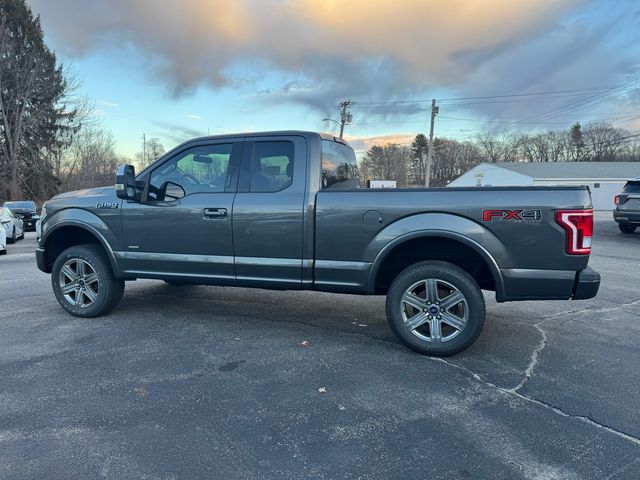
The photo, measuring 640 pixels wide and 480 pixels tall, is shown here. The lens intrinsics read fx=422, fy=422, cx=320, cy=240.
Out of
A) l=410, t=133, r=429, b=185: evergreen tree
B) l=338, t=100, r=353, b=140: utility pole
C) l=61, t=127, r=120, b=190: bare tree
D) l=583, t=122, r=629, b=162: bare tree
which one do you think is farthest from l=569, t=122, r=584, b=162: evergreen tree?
l=61, t=127, r=120, b=190: bare tree

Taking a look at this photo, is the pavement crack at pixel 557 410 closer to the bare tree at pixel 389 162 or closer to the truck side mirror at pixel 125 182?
the truck side mirror at pixel 125 182

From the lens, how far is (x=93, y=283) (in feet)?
16.5

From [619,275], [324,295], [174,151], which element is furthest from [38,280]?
[619,275]

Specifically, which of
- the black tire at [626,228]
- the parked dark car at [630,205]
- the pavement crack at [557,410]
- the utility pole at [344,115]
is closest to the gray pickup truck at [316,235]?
the pavement crack at [557,410]

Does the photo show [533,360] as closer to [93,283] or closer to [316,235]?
[316,235]

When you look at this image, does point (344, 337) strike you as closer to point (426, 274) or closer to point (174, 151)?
point (426, 274)

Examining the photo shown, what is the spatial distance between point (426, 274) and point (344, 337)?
1.15 m

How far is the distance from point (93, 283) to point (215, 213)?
191 centimetres

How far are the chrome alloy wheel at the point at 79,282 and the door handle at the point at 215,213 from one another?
5.44 feet

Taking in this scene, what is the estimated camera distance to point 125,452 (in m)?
2.50

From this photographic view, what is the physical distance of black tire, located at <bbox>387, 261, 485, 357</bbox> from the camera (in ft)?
12.3

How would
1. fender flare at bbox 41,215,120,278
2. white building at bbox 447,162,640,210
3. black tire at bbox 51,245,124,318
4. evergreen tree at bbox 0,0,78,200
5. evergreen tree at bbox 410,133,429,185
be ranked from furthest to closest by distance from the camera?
1. evergreen tree at bbox 410,133,429,185
2. white building at bbox 447,162,640,210
3. evergreen tree at bbox 0,0,78,200
4. black tire at bbox 51,245,124,318
5. fender flare at bbox 41,215,120,278

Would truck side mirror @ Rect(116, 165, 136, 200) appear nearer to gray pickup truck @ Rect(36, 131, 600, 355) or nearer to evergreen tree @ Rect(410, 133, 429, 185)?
gray pickup truck @ Rect(36, 131, 600, 355)

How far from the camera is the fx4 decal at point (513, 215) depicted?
3.51 metres
